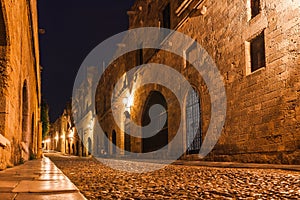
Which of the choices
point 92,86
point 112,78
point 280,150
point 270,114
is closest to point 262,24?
point 270,114

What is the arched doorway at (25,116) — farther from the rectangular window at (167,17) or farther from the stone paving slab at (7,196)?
the stone paving slab at (7,196)

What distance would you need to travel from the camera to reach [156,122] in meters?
17.9

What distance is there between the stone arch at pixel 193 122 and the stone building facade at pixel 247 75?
37 mm

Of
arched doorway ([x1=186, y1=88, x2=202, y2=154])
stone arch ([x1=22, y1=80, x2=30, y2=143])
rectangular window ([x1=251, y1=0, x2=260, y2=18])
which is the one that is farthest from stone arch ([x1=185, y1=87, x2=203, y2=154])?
stone arch ([x1=22, y1=80, x2=30, y2=143])

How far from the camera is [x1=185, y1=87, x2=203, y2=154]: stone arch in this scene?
1291cm

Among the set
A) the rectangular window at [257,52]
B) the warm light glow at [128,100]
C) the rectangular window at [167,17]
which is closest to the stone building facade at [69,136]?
the warm light glow at [128,100]

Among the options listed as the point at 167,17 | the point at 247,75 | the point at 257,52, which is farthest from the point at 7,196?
the point at 167,17

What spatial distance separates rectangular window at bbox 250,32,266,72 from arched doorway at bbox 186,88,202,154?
353 centimetres

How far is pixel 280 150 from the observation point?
26.8 feet

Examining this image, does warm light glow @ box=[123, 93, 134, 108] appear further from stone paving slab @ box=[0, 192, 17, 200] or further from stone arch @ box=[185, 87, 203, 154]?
stone paving slab @ box=[0, 192, 17, 200]

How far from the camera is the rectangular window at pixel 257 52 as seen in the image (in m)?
9.29

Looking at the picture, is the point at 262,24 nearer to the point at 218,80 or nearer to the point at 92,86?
the point at 218,80

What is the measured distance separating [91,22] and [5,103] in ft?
226

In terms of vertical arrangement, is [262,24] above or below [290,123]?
above
